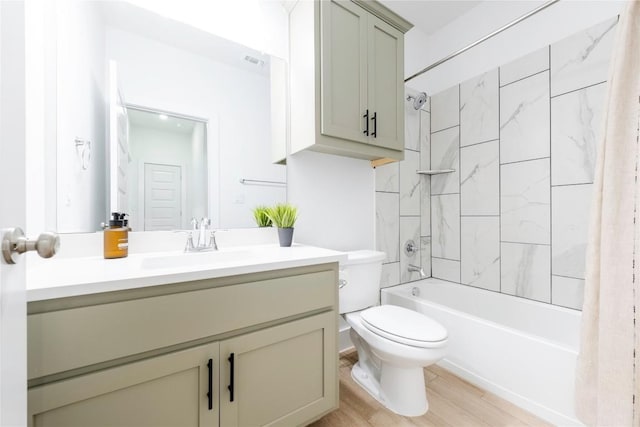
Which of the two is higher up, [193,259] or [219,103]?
[219,103]

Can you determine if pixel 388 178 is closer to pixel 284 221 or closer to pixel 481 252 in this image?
pixel 481 252

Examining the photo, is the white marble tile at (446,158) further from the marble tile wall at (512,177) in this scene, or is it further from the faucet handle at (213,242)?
the faucet handle at (213,242)

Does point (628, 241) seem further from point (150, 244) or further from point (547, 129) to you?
point (150, 244)

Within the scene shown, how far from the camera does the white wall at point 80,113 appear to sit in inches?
42.1

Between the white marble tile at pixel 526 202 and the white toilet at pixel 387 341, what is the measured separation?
1.04 m

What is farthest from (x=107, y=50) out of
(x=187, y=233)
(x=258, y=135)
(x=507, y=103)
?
(x=507, y=103)

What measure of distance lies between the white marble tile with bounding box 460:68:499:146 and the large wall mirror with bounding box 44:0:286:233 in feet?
5.25

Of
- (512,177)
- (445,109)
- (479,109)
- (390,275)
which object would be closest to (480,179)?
(512,177)

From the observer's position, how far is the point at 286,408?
1051mm

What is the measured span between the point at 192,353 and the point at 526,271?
2.08 m

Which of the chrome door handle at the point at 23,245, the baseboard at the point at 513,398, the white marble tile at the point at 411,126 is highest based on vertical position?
the white marble tile at the point at 411,126

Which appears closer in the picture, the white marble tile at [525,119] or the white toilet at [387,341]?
the white toilet at [387,341]

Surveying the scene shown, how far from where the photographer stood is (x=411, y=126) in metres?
2.33

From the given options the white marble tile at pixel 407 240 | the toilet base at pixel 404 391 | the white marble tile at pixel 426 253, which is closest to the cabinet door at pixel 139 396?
the toilet base at pixel 404 391
